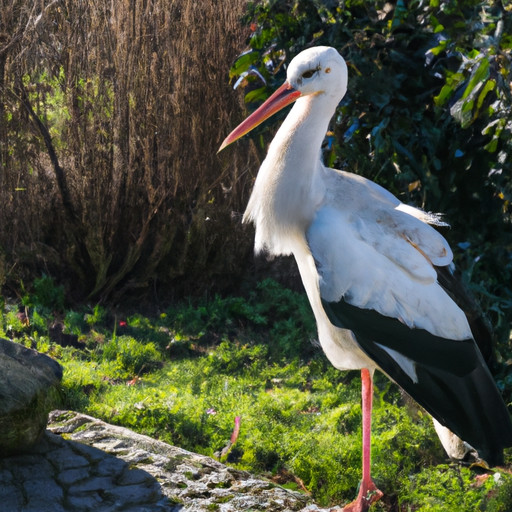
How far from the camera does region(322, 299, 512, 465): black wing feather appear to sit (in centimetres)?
301

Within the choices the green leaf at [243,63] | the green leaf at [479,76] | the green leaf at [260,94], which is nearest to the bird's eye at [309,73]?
the green leaf at [479,76]

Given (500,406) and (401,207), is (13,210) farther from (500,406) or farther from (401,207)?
(500,406)

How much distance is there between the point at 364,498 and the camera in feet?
11.0

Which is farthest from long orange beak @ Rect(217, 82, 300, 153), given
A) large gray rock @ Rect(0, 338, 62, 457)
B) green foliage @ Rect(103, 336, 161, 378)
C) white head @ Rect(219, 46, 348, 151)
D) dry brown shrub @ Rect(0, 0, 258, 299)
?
dry brown shrub @ Rect(0, 0, 258, 299)

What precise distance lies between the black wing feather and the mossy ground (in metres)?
0.43

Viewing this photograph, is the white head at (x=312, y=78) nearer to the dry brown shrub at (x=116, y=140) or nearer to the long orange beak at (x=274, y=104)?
the long orange beak at (x=274, y=104)

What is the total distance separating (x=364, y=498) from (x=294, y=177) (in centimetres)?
148

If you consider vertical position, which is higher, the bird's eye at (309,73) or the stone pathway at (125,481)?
the bird's eye at (309,73)

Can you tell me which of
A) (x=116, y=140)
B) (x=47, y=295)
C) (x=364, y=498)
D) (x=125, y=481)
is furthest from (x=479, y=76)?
(x=47, y=295)

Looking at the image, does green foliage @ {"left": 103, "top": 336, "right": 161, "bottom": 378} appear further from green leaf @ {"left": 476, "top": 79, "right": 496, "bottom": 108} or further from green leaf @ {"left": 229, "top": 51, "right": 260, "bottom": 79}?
green leaf @ {"left": 476, "top": 79, "right": 496, "bottom": 108}

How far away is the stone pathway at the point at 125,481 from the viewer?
3465 millimetres

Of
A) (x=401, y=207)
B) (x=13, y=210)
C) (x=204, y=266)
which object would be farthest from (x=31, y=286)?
(x=401, y=207)

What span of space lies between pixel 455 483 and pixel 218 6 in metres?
4.17

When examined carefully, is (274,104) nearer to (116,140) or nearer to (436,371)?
(436,371)
